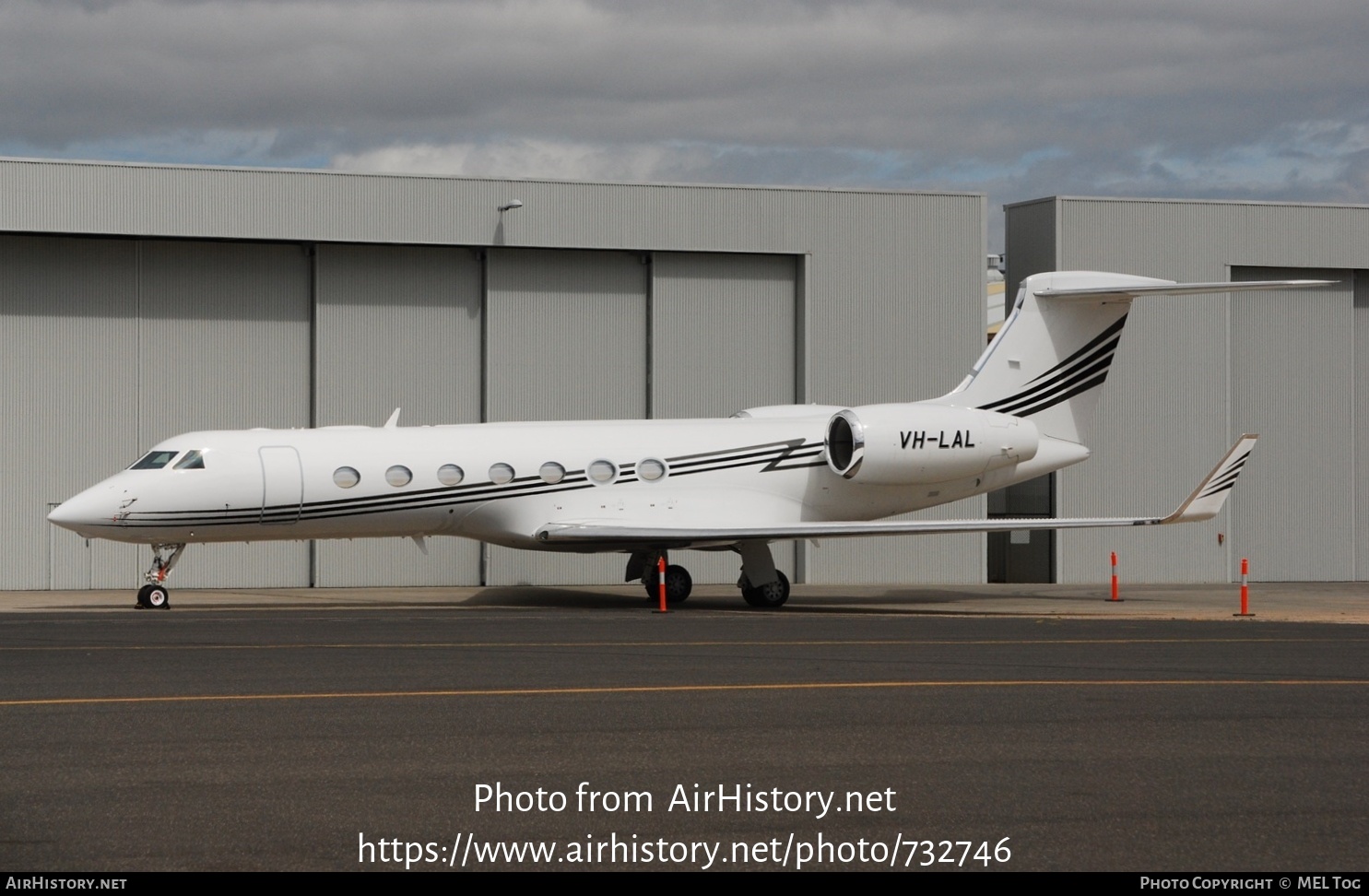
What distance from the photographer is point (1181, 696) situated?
11953mm

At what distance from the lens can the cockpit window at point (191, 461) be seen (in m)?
22.5

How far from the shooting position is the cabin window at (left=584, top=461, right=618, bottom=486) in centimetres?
2398

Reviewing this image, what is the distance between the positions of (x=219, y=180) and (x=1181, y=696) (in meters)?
20.8

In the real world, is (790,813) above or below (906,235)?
below

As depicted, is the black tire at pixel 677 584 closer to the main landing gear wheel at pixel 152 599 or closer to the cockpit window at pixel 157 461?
the main landing gear wheel at pixel 152 599

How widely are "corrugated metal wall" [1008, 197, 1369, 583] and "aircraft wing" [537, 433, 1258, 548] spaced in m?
8.12

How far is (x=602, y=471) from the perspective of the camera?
24016mm

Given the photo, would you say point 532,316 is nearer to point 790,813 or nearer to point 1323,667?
point 1323,667

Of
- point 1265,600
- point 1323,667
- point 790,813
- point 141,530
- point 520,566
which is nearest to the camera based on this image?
point 790,813

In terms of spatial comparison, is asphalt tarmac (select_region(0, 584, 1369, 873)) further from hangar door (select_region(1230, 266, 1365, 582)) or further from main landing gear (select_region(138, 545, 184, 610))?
hangar door (select_region(1230, 266, 1365, 582))

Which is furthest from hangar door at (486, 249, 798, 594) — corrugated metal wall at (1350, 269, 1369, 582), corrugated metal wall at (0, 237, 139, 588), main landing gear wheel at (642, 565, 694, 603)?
corrugated metal wall at (1350, 269, 1369, 582)

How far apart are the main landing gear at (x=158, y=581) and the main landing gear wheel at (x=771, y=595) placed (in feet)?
27.2

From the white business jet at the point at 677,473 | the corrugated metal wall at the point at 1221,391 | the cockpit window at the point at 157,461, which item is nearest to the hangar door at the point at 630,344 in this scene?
the white business jet at the point at 677,473

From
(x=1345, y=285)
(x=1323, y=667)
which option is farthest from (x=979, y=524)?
(x=1345, y=285)
